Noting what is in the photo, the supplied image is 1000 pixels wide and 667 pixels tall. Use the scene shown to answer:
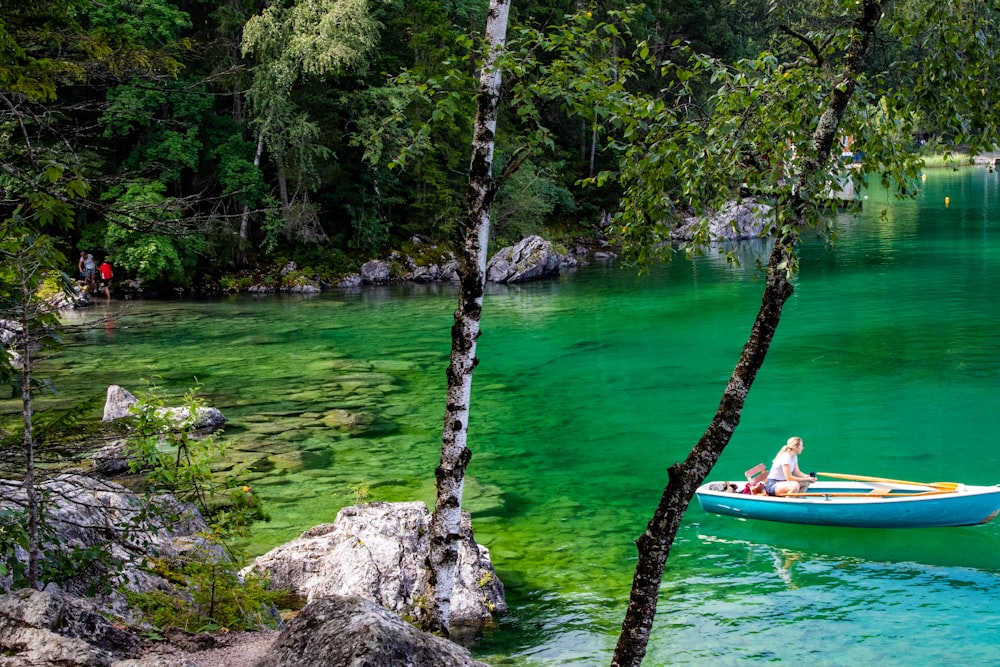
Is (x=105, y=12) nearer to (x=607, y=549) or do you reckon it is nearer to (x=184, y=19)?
(x=184, y=19)

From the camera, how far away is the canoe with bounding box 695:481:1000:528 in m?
11.7

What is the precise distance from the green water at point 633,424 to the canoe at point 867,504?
0.24 metres

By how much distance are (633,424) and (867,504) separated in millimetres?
6214

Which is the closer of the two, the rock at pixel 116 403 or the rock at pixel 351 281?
the rock at pixel 116 403

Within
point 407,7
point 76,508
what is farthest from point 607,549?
point 407,7

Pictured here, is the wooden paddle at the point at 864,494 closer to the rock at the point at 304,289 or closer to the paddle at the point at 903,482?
the paddle at the point at 903,482

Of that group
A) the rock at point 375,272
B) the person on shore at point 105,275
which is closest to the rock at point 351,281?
the rock at point 375,272

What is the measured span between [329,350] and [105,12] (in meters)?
14.5

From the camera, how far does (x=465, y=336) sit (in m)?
6.82

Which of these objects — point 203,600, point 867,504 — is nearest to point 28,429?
point 203,600

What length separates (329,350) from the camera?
26047 millimetres

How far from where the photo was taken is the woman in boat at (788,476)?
1247cm

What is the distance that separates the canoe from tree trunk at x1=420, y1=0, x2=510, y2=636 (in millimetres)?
6723

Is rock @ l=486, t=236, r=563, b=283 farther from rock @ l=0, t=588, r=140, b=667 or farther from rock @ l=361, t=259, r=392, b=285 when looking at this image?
rock @ l=0, t=588, r=140, b=667
